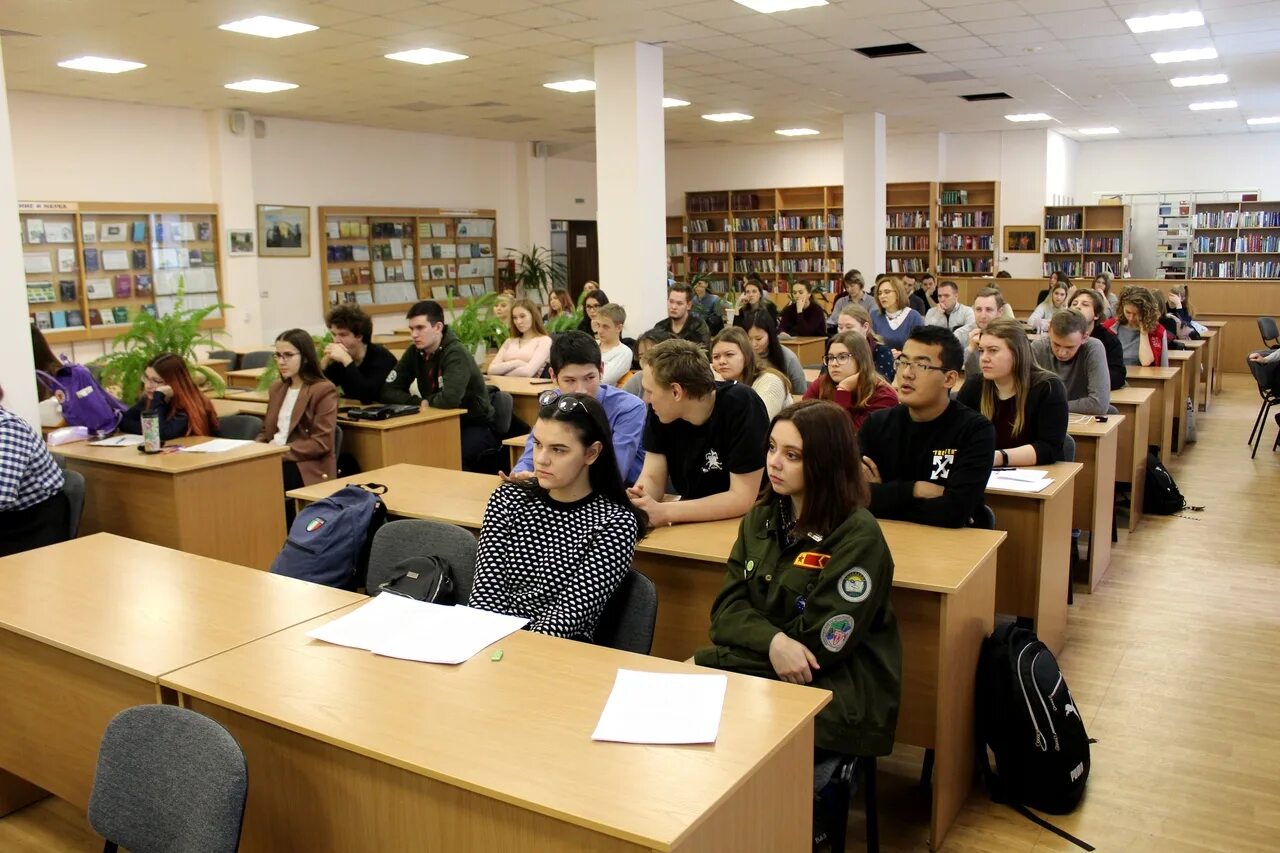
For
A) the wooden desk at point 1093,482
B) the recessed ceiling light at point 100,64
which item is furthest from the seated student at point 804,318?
the recessed ceiling light at point 100,64

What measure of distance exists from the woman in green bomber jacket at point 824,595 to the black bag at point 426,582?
798 millimetres

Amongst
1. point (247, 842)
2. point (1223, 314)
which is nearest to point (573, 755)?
point (247, 842)

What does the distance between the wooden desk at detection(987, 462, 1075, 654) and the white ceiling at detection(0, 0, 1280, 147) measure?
14.8 feet

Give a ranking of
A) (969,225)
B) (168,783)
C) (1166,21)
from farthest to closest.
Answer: (969,225) < (1166,21) < (168,783)

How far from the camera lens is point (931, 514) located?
11.1 feet

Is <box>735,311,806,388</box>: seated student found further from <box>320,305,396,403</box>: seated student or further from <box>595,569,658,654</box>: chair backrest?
<box>595,569,658,654</box>: chair backrest

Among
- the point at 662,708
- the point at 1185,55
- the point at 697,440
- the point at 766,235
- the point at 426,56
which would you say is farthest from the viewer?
the point at 766,235

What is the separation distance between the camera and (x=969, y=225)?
52.4ft

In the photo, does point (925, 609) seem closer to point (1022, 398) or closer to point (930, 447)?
point (930, 447)

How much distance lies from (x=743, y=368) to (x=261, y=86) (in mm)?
7367

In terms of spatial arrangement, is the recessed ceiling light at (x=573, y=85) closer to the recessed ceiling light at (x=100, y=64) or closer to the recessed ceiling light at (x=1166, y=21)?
the recessed ceiling light at (x=100, y=64)

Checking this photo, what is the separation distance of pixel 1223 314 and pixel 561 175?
32.5 ft

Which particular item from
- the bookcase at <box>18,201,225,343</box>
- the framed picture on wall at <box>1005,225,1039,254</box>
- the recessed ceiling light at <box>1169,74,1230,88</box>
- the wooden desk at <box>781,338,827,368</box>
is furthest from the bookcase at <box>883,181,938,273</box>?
the bookcase at <box>18,201,225,343</box>

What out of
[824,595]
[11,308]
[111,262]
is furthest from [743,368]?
[111,262]
